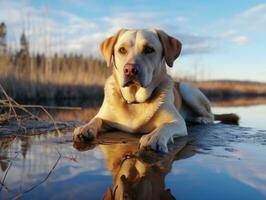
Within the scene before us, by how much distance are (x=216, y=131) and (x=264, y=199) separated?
8.39 ft

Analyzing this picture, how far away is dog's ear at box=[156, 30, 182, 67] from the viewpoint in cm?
401

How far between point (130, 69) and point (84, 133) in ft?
2.33

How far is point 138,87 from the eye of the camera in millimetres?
3766

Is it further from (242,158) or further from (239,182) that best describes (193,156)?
(239,182)

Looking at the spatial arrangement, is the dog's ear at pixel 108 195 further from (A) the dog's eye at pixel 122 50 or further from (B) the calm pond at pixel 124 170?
(A) the dog's eye at pixel 122 50

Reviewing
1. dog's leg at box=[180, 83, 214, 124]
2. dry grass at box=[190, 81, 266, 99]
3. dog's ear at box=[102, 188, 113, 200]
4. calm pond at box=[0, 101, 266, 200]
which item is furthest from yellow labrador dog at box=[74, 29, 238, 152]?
dry grass at box=[190, 81, 266, 99]

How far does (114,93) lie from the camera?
3791 millimetres

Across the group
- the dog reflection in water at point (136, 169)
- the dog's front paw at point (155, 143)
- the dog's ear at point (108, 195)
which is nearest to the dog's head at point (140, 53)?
the dog reflection in water at point (136, 169)

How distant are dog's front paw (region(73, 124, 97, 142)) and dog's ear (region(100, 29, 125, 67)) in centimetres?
96

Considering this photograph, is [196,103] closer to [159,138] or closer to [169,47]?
[169,47]

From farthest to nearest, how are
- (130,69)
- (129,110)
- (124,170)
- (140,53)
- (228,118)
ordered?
(228,118), (140,53), (129,110), (130,69), (124,170)

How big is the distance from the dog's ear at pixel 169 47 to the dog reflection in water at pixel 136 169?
45.6 inches

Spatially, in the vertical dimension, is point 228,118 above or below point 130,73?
below

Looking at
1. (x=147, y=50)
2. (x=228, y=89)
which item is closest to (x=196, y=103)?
(x=147, y=50)
